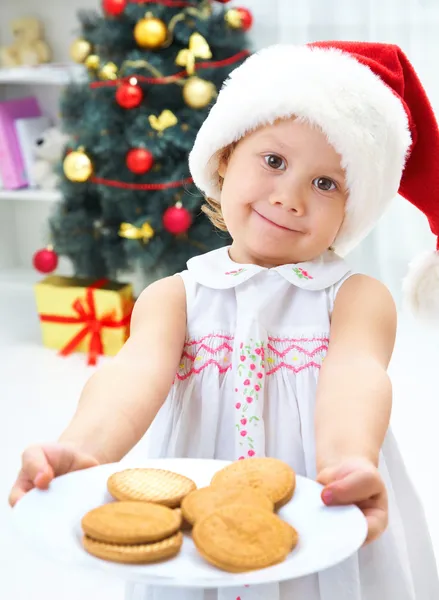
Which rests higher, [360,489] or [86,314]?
→ [360,489]

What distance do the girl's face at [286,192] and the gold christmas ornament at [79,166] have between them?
1546 mm

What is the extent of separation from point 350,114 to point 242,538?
53 centimetres

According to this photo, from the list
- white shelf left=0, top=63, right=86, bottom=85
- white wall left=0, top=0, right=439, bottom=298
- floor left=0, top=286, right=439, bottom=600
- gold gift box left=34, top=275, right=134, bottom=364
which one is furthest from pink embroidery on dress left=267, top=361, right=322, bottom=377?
white shelf left=0, top=63, right=86, bottom=85

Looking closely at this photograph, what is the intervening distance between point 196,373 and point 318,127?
1.07 ft

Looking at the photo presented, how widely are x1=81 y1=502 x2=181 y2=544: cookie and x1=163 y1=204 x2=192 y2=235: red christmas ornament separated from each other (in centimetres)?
178

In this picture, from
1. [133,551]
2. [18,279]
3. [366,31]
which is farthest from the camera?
[18,279]

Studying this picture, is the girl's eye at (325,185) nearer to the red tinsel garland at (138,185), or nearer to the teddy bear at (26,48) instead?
the red tinsel garland at (138,185)

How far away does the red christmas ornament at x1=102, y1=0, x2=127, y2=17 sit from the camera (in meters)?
2.42

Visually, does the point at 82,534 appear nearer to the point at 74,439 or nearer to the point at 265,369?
the point at 74,439

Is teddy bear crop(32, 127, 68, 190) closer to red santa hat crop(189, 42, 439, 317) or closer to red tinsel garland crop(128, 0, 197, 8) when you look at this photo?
red tinsel garland crop(128, 0, 197, 8)

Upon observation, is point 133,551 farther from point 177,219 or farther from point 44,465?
point 177,219

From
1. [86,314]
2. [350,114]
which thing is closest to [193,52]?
[86,314]

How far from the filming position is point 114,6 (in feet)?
7.95

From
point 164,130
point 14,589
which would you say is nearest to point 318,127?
point 14,589
